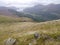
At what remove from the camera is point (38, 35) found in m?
52.3

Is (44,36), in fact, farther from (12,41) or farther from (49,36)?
(12,41)

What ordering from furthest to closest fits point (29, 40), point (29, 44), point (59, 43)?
point (29, 40) < point (29, 44) < point (59, 43)

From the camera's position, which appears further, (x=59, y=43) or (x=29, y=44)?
(x=29, y=44)

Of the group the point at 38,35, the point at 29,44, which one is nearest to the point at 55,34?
the point at 38,35

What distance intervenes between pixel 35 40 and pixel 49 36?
5.24m

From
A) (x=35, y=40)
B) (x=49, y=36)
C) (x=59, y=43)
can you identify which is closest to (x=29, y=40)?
(x=35, y=40)

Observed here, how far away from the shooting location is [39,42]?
165 feet

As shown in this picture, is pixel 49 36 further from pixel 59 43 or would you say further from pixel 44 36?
pixel 59 43

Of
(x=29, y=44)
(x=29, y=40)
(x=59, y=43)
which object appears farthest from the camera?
(x=29, y=40)

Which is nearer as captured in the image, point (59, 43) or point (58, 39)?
point (59, 43)

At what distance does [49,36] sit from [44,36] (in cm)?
221

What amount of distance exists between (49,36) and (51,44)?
5613 millimetres

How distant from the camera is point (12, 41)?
52.8m

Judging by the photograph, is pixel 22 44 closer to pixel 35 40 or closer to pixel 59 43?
pixel 35 40
